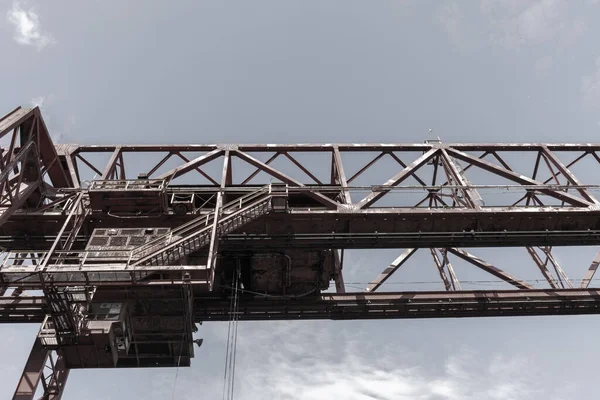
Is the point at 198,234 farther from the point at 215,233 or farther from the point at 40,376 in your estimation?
the point at 40,376

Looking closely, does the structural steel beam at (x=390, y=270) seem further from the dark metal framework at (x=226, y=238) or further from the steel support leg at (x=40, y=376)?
the steel support leg at (x=40, y=376)

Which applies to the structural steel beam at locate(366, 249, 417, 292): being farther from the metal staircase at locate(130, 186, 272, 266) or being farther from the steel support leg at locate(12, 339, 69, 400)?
the steel support leg at locate(12, 339, 69, 400)

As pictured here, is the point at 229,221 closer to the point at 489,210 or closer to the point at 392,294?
the point at 392,294

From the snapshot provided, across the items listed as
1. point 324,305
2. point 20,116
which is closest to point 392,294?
point 324,305

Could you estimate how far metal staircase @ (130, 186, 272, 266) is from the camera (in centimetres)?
1189

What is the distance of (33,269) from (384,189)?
9249 mm

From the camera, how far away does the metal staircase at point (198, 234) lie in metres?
11.9

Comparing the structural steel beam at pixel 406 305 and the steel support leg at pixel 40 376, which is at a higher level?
the structural steel beam at pixel 406 305

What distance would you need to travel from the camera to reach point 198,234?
12289 millimetres

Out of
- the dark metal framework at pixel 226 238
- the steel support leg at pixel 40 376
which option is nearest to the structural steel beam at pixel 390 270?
the dark metal framework at pixel 226 238

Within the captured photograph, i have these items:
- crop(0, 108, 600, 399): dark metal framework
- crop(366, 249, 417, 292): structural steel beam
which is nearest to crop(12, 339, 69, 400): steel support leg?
crop(0, 108, 600, 399): dark metal framework

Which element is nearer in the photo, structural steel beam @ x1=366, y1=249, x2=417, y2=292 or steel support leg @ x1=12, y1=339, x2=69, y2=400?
steel support leg @ x1=12, y1=339, x2=69, y2=400

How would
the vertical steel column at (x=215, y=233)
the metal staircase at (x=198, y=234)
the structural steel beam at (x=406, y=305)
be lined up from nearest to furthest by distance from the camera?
the vertical steel column at (x=215, y=233)
the metal staircase at (x=198, y=234)
the structural steel beam at (x=406, y=305)

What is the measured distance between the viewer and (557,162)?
640 inches
